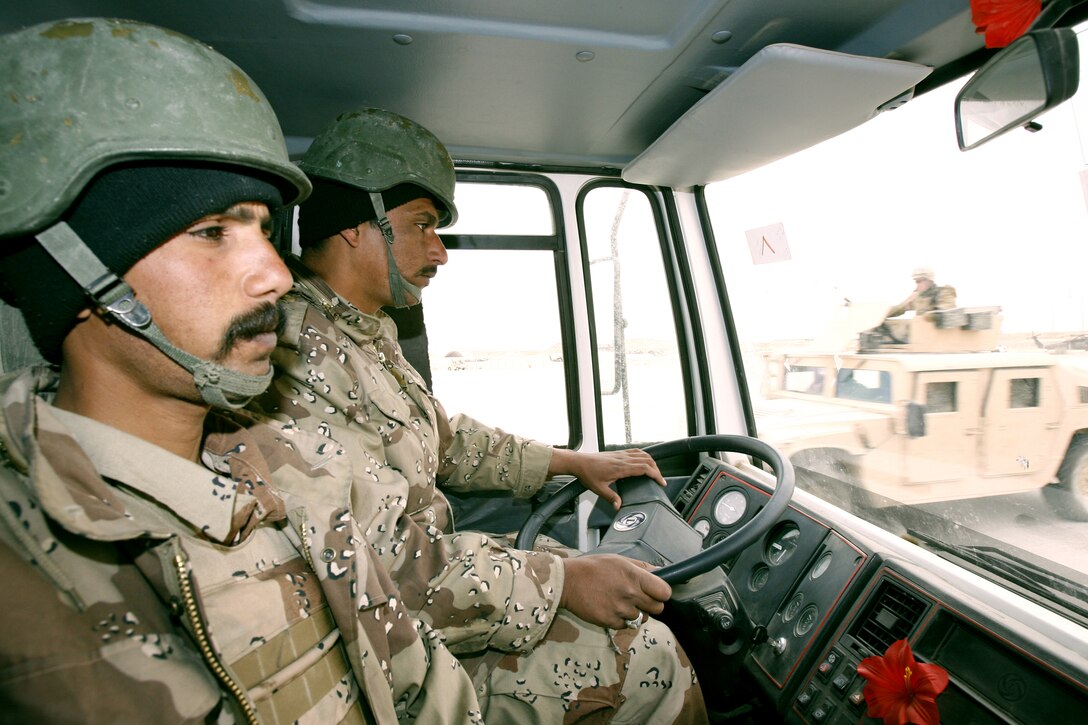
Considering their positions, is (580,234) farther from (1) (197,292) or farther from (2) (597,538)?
(1) (197,292)

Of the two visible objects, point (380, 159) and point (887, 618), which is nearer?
point (887, 618)

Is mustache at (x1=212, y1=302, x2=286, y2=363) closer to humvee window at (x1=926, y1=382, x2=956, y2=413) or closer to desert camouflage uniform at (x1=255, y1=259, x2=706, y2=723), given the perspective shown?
desert camouflage uniform at (x1=255, y1=259, x2=706, y2=723)

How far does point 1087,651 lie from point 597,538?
169 centimetres

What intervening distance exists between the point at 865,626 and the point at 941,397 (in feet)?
2.63

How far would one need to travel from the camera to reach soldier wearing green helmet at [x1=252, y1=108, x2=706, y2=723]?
1.38 m

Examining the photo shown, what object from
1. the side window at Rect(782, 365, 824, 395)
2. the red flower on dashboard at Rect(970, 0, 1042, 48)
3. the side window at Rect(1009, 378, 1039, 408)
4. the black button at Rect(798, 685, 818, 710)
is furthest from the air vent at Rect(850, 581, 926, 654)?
the red flower on dashboard at Rect(970, 0, 1042, 48)

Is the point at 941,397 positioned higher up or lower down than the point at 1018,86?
lower down

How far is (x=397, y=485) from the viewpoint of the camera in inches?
57.3

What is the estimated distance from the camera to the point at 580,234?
2.67 m

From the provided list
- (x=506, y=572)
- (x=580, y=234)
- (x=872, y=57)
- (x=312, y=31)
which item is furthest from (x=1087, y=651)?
(x=312, y=31)

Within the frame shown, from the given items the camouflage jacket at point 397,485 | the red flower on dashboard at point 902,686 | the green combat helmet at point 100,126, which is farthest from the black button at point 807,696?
the green combat helmet at point 100,126

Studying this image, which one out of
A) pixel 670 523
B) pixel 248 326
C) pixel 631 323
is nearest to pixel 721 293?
pixel 631 323

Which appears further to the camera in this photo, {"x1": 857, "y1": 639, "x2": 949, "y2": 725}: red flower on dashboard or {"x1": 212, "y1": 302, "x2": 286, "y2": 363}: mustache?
{"x1": 857, "y1": 639, "x2": 949, "y2": 725}: red flower on dashboard

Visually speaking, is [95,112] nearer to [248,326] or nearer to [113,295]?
[113,295]
